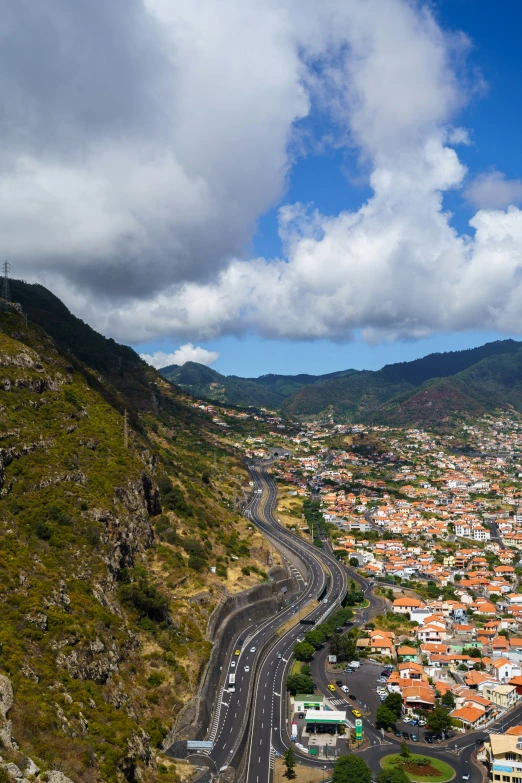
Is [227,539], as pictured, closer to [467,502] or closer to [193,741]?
[193,741]

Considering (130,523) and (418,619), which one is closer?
(130,523)

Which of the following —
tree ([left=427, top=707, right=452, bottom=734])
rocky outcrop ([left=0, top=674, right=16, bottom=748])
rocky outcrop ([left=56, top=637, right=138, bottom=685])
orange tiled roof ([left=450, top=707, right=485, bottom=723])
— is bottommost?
orange tiled roof ([left=450, top=707, right=485, bottom=723])

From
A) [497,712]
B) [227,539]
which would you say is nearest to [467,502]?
[227,539]

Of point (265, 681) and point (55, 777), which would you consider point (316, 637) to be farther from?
point (55, 777)

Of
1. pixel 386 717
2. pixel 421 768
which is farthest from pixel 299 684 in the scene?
pixel 421 768

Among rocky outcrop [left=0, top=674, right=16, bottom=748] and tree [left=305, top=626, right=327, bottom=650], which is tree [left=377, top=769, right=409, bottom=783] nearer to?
tree [left=305, top=626, right=327, bottom=650]

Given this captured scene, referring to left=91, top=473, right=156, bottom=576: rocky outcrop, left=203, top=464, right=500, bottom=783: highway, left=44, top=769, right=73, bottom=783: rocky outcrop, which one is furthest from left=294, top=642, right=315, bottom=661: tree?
left=44, top=769, right=73, bottom=783: rocky outcrop

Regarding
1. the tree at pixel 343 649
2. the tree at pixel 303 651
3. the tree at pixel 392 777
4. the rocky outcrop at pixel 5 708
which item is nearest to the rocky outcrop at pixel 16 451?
the rocky outcrop at pixel 5 708
